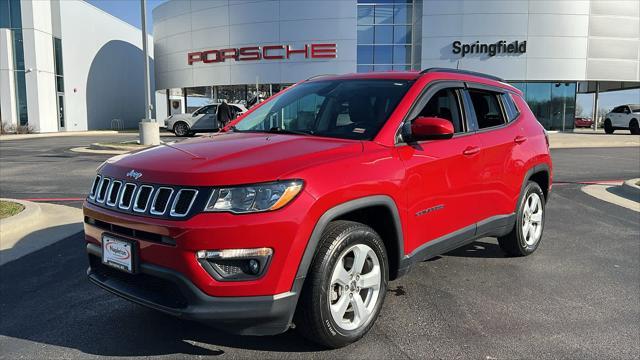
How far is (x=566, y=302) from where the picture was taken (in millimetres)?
4051

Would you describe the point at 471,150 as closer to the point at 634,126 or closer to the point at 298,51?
the point at 298,51

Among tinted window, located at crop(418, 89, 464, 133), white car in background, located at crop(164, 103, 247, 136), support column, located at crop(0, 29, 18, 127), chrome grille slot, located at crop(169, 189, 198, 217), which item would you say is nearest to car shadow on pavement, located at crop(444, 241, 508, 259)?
tinted window, located at crop(418, 89, 464, 133)

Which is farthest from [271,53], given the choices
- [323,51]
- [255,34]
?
[323,51]

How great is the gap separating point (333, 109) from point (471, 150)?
119cm

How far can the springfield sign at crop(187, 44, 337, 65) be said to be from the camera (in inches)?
1254

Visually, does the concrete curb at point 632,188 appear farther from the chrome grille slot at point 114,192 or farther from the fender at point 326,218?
the chrome grille slot at point 114,192

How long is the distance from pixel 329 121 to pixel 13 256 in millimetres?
3687

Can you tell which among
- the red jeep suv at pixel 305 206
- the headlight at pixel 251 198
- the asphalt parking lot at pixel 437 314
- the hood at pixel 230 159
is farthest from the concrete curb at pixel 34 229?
the headlight at pixel 251 198

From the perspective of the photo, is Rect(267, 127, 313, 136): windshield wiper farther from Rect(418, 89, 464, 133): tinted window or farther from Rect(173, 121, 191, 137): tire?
Rect(173, 121, 191, 137): tire

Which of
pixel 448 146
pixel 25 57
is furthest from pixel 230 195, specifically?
pixel 25 57

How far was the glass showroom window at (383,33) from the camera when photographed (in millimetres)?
31656

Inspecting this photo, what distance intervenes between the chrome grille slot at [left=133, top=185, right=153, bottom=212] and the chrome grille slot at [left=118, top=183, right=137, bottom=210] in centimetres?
6

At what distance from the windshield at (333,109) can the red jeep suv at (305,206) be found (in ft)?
0.05

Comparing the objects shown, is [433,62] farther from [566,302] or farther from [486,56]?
[566,302]
